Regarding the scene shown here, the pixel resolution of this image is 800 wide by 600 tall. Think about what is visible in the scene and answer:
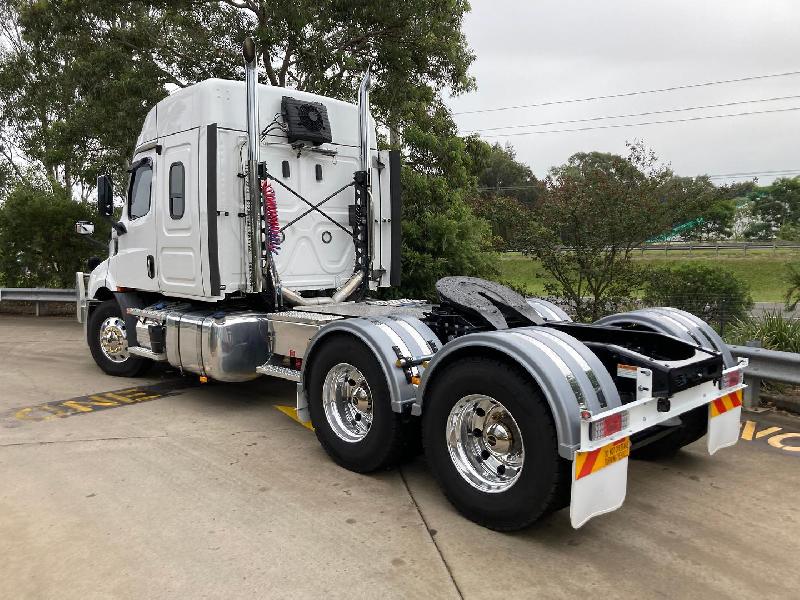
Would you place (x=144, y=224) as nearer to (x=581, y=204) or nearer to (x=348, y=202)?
(x=348, y=202)

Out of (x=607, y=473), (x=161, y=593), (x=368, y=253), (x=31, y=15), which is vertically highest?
(x=31, y=15)

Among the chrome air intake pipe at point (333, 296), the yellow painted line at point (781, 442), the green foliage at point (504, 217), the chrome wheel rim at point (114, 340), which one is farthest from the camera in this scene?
the green foliage at point (504, 217)

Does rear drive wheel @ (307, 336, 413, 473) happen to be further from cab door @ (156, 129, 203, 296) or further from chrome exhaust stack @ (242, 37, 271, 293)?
cab door @ (156, 129, 203, 296)

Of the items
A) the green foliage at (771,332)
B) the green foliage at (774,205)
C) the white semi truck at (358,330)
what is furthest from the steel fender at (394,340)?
the green foliage at (774,205)

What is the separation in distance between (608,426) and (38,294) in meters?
13.9

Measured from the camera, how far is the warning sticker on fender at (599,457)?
3.21 m

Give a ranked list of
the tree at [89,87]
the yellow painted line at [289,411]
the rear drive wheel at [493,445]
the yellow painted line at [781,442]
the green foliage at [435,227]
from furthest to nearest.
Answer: the tree at [89,87] < the green foliage at [435,227] < the yellow painted line at [289,411] < the yellow painted line at [781,442] < the rear drive wheel at [493,445]

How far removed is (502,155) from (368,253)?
55.0m

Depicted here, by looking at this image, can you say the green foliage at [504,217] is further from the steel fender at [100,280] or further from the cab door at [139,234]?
the steel fender at [100,280]

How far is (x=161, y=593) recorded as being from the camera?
3080mm

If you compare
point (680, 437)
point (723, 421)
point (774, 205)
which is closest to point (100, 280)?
point (680, 437)

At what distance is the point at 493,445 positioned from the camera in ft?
12.3

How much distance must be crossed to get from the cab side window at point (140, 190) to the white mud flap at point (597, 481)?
5571 mm

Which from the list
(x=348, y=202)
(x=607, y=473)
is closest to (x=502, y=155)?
(x=348, y=202)
